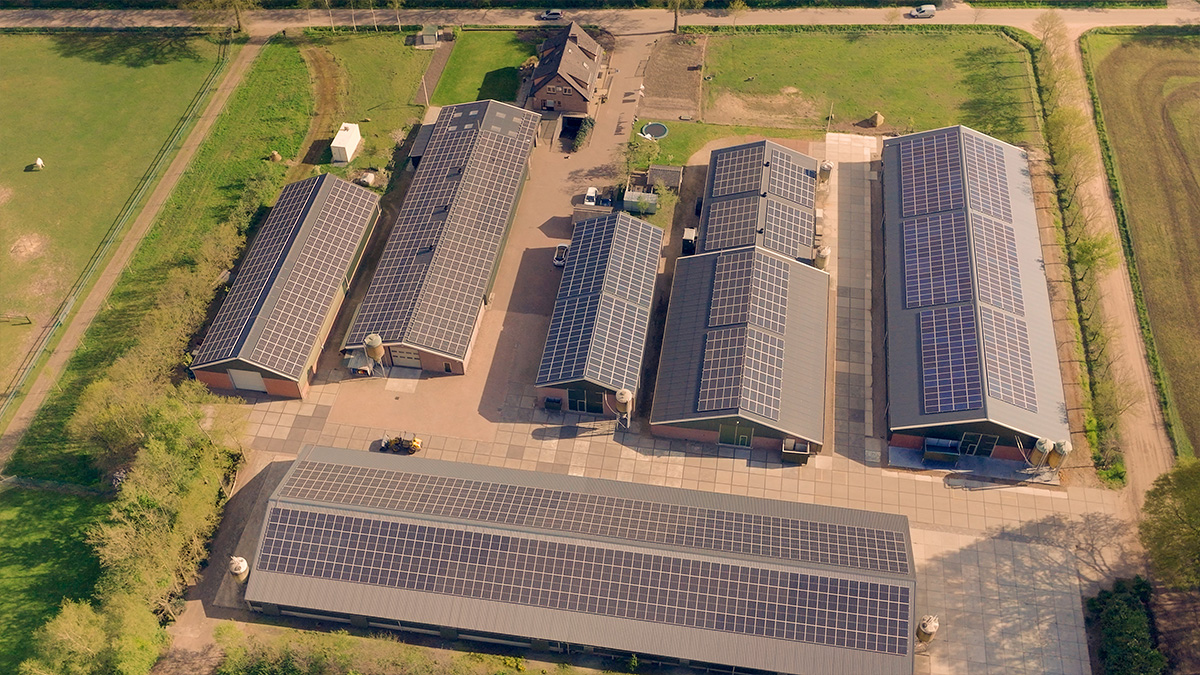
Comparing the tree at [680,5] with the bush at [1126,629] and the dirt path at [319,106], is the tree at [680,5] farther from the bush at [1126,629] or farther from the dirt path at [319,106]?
the bush at [1126,629]

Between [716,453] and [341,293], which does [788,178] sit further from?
[341,293]

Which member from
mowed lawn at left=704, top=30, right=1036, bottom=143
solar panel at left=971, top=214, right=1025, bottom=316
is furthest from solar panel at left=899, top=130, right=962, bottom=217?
mowed lawn at left=704, top=30, right=1036, bottom=143

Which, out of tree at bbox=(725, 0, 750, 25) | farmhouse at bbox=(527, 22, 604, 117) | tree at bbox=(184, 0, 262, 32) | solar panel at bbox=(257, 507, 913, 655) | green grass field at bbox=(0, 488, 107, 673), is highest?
tree at bbox=(725, 0, 750, 25)

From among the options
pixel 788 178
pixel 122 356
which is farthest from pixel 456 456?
pixel 788 178

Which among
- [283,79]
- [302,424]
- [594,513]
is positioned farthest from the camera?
[283,79]

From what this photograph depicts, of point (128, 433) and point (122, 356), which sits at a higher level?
point (122, 356)

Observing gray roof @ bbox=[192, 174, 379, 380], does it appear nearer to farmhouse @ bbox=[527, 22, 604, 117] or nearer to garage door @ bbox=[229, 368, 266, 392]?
garage door @ bbox=[229, 368, 266, 392]
